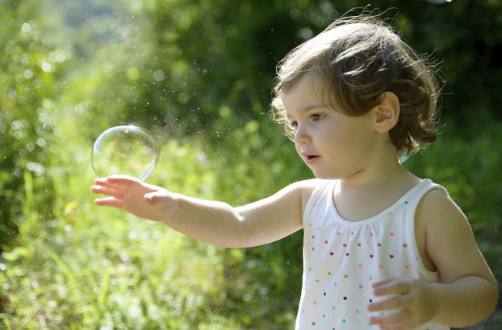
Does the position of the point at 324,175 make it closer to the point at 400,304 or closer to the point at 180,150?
the point at 400,304

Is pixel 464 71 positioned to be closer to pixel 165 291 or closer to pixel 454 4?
pixel 454 4

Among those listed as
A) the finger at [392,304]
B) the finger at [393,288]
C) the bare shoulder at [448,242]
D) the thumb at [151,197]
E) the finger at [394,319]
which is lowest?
the finger at [394,319]

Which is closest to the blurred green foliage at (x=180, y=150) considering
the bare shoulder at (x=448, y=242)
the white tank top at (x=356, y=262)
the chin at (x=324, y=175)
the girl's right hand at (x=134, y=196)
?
the girl's right hand at (x=134, y=196)

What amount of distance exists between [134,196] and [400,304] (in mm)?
797

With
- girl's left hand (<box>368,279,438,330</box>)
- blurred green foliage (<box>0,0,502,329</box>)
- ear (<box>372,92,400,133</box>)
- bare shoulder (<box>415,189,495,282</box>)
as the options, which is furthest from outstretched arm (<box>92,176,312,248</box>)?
blurred green foliage (<box>0,0,502,329</box>)

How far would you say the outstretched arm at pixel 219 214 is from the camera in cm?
212

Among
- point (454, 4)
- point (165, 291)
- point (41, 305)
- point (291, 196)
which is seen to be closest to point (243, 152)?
point (165, 291)

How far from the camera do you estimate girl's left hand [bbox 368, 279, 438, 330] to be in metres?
1.58

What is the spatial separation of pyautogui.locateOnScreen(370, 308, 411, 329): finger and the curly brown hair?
0.50 metres

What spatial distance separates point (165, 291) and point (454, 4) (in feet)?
13.1

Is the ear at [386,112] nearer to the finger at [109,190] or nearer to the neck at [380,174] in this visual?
the neck at [380,174]

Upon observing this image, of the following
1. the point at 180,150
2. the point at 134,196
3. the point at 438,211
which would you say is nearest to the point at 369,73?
the point at 438,211

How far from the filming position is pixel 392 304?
1.59 metres

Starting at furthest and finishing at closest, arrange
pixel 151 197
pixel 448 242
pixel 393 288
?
pixel 151 197 → pixel 448 242 → pixel 393 288
